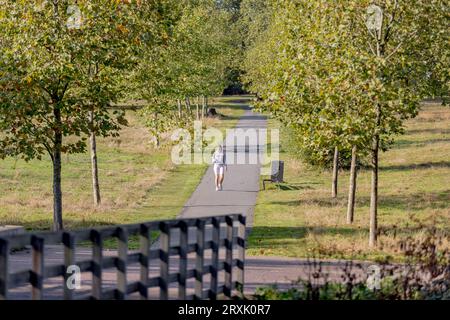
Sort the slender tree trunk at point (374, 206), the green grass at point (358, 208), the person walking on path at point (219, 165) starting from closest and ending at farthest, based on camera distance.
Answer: the green grass at point (358, 208) → the slender tree trunk at point (374, 206) → the person walking on path at point (219, 165)

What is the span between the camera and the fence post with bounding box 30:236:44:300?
24.5 ft

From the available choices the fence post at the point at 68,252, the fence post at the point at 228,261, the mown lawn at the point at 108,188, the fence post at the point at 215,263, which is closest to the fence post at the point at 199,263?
the fence post at the point at 215,263

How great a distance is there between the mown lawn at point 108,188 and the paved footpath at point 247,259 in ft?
2.58

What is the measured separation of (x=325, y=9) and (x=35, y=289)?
1584 centimetres

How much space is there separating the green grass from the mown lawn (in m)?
3.82

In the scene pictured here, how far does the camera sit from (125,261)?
890cm

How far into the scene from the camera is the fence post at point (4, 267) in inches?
277

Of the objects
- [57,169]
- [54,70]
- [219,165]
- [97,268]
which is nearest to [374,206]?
[57,169]

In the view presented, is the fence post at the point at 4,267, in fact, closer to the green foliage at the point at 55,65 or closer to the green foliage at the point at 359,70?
the green foliage at the point at 55,65

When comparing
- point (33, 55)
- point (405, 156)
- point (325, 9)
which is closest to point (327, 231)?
point (325, 9)

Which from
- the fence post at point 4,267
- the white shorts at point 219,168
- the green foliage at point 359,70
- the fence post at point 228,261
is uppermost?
the green foliage at point 359,70
